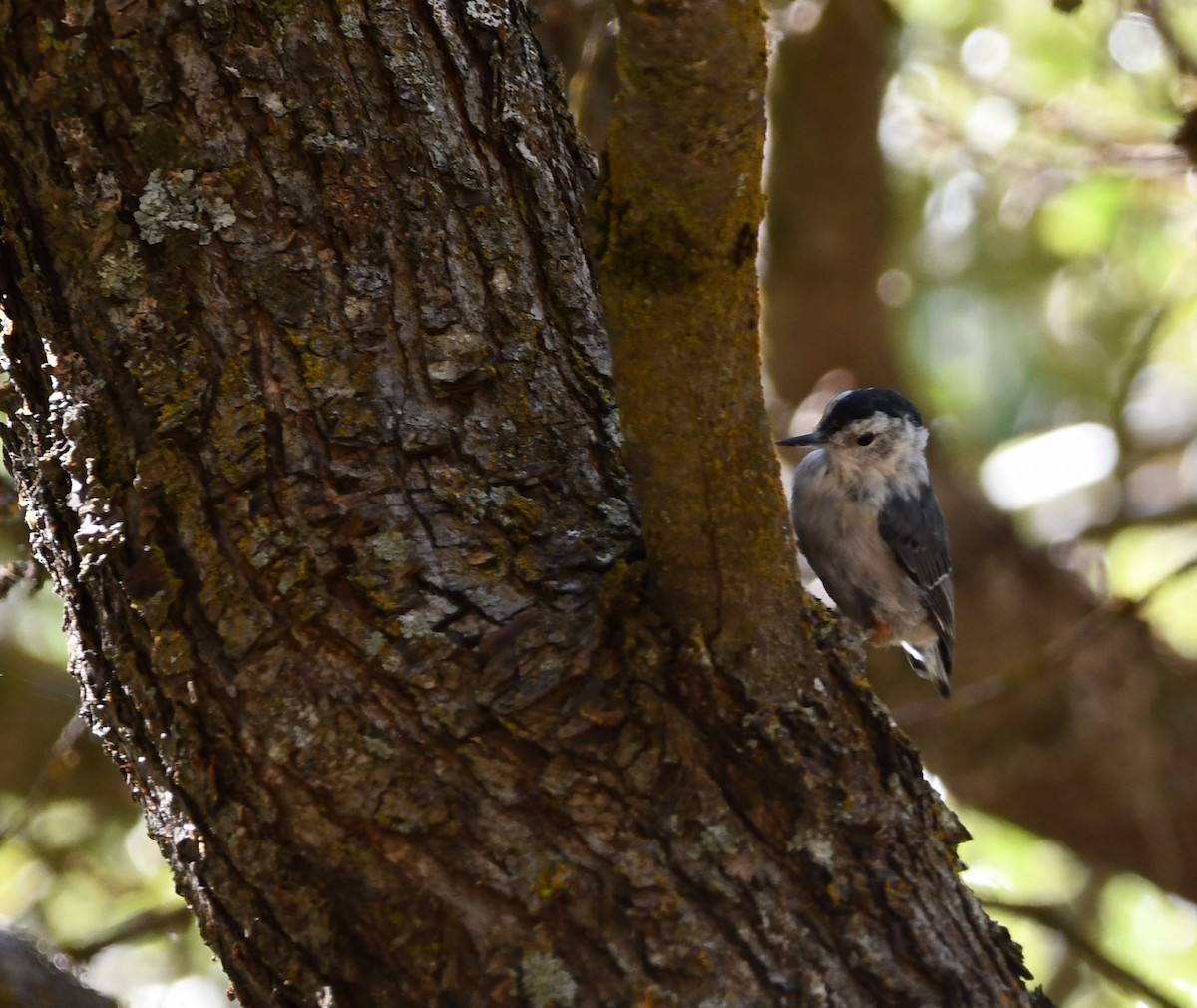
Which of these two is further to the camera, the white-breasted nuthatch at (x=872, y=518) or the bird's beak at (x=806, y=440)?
the white-breasted nuthatch at (x=872, y=518)

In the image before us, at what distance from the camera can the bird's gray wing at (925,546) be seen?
13.2 ft

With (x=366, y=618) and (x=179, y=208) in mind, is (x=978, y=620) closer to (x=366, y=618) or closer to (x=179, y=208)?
(x=366, y=618)

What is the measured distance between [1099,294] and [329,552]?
15.2ft

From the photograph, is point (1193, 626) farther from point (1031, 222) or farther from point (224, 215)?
point (224, 215)

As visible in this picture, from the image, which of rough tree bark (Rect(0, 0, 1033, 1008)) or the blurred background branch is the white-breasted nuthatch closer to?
the blurred background branch

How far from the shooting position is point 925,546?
4129 mm

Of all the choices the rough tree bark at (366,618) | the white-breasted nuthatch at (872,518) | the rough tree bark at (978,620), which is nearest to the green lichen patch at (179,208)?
the rough tree bark at (366,618)

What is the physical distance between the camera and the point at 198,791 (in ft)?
5.91

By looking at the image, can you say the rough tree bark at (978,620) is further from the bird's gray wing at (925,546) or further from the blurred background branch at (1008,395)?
the bird's gray wing at (925,546)

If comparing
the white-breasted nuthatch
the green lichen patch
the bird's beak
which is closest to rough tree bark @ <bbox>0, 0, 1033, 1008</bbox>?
the green lichen patch

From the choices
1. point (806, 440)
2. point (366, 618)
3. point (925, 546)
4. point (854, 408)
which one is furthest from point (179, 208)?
point (925, 546)

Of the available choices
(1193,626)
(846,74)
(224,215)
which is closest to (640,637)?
(224,215)

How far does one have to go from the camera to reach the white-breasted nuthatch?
4.02 meters

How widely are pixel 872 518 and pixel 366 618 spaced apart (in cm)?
249
